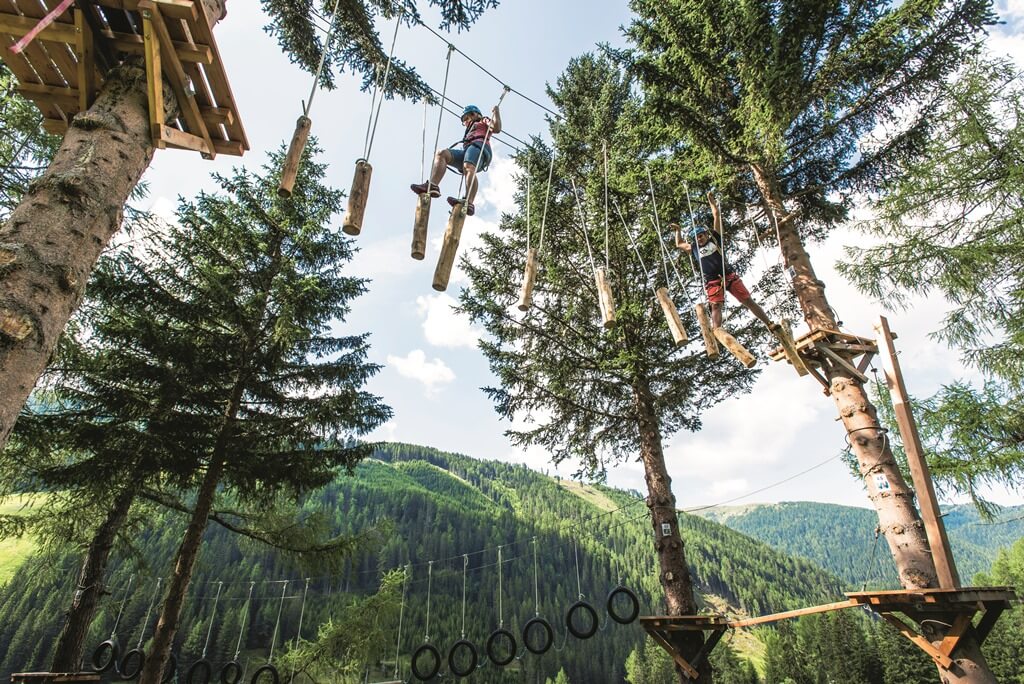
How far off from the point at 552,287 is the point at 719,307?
3.65 meters

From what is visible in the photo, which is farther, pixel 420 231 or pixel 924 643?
pixel 924 643

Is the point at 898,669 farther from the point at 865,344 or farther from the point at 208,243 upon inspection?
the point at 208,243

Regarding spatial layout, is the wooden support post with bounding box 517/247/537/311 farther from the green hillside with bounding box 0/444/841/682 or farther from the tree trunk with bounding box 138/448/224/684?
the green hillside with bounding box 0/444/841/682

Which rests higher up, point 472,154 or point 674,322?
point 472,154

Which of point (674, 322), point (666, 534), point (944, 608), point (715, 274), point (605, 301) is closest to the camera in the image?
point (944, 608)

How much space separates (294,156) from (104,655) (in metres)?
11.9

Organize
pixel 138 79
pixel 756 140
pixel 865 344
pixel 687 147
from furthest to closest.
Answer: pixel 687 147
pixel 756 140
pixel 865 344
pixel 138 79

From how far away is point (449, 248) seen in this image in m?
3.65

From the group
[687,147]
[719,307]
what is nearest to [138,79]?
[719,307]

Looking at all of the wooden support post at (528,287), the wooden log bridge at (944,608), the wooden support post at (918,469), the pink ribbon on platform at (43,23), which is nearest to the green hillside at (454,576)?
the wooden support post at (528,287)

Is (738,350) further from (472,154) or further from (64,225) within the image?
(64,225)

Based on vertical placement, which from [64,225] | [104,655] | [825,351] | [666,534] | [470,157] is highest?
[470,157]

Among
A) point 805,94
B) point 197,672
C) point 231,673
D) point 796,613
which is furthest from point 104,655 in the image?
point 805,94

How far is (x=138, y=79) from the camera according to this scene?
281 cm
